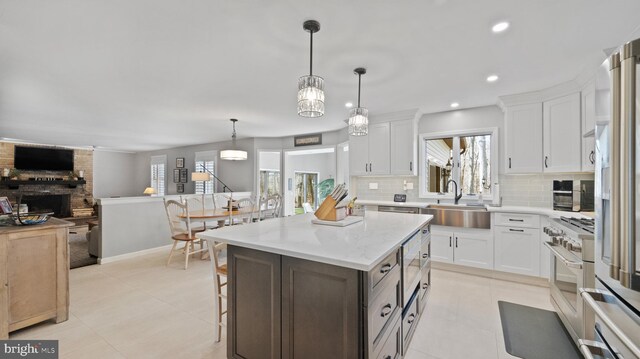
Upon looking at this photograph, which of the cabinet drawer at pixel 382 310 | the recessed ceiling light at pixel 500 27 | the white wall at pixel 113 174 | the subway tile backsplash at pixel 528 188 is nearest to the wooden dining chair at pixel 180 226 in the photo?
the cabinet drawer at pixel 382 310

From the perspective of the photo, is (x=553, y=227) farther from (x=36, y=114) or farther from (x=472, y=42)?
(x=36, y=114)

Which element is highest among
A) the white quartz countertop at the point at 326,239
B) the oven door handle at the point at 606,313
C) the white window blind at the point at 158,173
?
the white window blind at the point at 158,173

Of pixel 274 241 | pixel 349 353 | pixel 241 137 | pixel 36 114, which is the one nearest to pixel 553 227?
pixel 349 353

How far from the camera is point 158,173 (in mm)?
9562

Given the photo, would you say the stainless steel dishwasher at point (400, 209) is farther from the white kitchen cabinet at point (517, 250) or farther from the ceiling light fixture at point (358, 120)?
the ceiling light fixture at point (358, 120)

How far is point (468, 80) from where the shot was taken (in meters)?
3.18

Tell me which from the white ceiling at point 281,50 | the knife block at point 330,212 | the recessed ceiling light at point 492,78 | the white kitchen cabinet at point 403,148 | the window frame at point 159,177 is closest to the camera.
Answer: the white ceiling at point 281,50

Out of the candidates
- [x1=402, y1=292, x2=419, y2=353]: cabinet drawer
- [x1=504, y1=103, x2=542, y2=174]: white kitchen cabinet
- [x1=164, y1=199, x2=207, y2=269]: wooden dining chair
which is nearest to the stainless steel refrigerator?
[x1=402, y1=292, x2=419, y2=353]: cabinet drawer

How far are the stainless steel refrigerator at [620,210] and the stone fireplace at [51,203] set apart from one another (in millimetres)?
10868

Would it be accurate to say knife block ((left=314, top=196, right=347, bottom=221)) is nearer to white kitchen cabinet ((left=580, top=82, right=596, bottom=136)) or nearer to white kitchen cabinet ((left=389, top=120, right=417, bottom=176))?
A: white kitchen cabinet ((left=389, top=120, right=417, bottom=176))

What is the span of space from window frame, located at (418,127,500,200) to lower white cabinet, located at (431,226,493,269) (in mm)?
749

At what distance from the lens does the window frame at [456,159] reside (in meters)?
4.07

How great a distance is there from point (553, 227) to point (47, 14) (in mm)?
4820

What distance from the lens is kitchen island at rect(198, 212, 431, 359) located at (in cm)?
131
